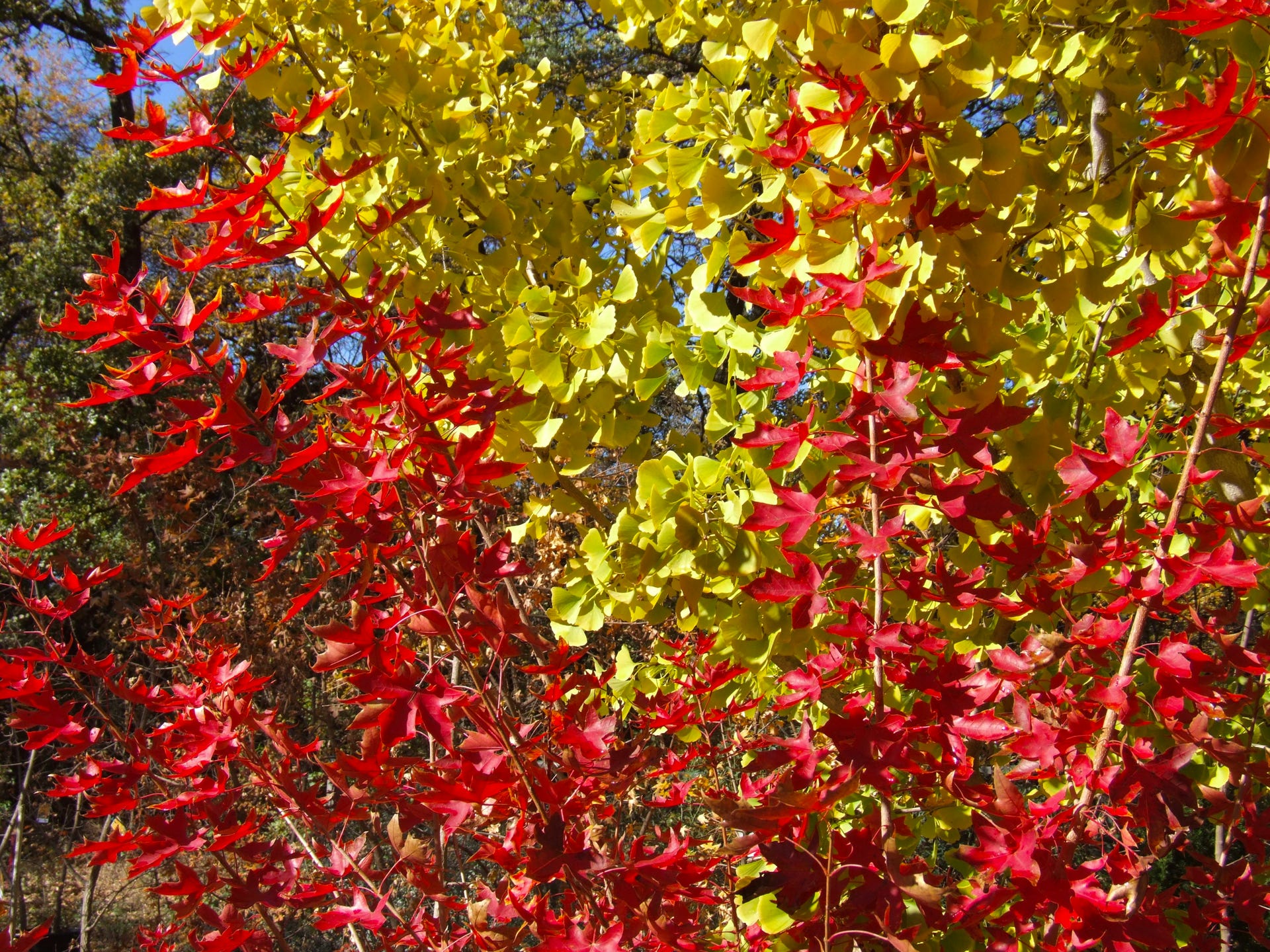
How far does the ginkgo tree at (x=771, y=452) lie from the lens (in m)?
0.88

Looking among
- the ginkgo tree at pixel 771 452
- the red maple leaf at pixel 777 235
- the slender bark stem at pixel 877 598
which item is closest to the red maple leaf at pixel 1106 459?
the ginkgo tree at pixel 771 452

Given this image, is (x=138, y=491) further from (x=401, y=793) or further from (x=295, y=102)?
(x=401, y=793)

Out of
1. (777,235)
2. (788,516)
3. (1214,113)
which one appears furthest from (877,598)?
(1214,113)

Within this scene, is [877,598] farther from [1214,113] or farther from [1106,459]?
[1214,113]

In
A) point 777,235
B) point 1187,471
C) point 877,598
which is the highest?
point 777,235

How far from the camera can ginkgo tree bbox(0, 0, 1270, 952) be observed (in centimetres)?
88

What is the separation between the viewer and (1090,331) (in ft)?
4.63

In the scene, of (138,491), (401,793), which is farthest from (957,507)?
(138,491)

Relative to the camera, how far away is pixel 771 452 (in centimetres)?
118

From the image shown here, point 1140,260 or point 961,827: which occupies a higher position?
point 1140,260

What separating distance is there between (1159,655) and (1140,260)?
1.95 feet

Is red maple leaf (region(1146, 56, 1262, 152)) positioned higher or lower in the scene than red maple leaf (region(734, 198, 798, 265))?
higher

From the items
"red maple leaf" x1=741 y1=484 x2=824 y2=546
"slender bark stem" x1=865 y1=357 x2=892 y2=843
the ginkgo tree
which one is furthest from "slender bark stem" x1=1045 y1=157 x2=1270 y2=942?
"red maple leaf" x1=741 y1=484 x2=824 y2=546

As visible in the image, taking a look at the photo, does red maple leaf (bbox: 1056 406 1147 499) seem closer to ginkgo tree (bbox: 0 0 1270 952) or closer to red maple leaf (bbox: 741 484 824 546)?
ginkgo tree (bbox: 0 0 1270 952)
